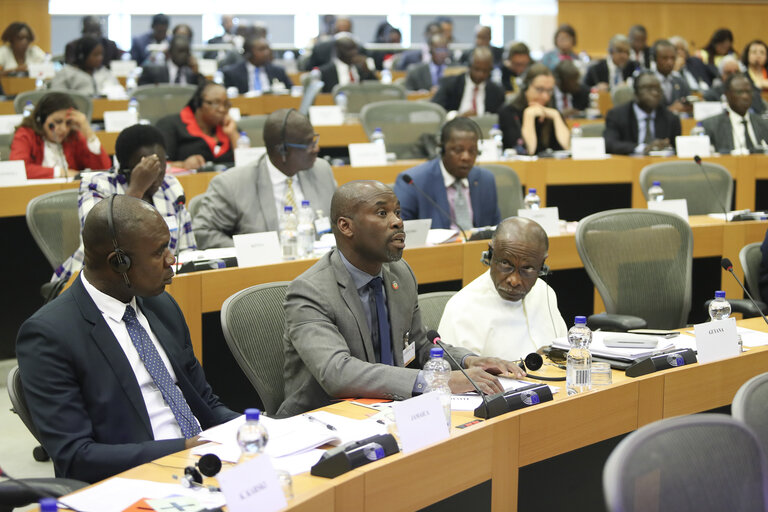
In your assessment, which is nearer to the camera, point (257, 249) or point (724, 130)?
point (257, 249)

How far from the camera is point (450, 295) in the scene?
10.6 feet

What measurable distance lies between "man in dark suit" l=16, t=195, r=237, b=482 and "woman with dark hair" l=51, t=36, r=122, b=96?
21.5ft

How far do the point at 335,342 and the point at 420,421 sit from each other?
0.54m

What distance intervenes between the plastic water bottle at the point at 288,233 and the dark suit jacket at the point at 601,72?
23.3 ft

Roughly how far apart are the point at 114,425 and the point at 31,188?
118 inches

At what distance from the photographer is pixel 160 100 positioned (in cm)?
778

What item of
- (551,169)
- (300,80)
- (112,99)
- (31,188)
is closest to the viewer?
(31,188)

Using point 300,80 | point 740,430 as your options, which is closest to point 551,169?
point 740,430

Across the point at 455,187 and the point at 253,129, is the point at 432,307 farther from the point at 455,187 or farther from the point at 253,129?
the point at 253,129

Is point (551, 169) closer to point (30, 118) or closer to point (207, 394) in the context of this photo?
point (30, 118)

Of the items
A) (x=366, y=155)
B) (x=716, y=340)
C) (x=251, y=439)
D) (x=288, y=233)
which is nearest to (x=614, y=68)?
(x=366, y=155)

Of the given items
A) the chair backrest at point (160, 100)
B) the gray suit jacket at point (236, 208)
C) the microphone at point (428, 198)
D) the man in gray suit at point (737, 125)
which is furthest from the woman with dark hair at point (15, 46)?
the man in gray suit at point (737, 125)

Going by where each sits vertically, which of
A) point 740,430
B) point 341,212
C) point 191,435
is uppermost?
point 341,212

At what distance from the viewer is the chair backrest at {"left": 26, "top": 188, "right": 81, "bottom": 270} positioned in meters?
4.05
